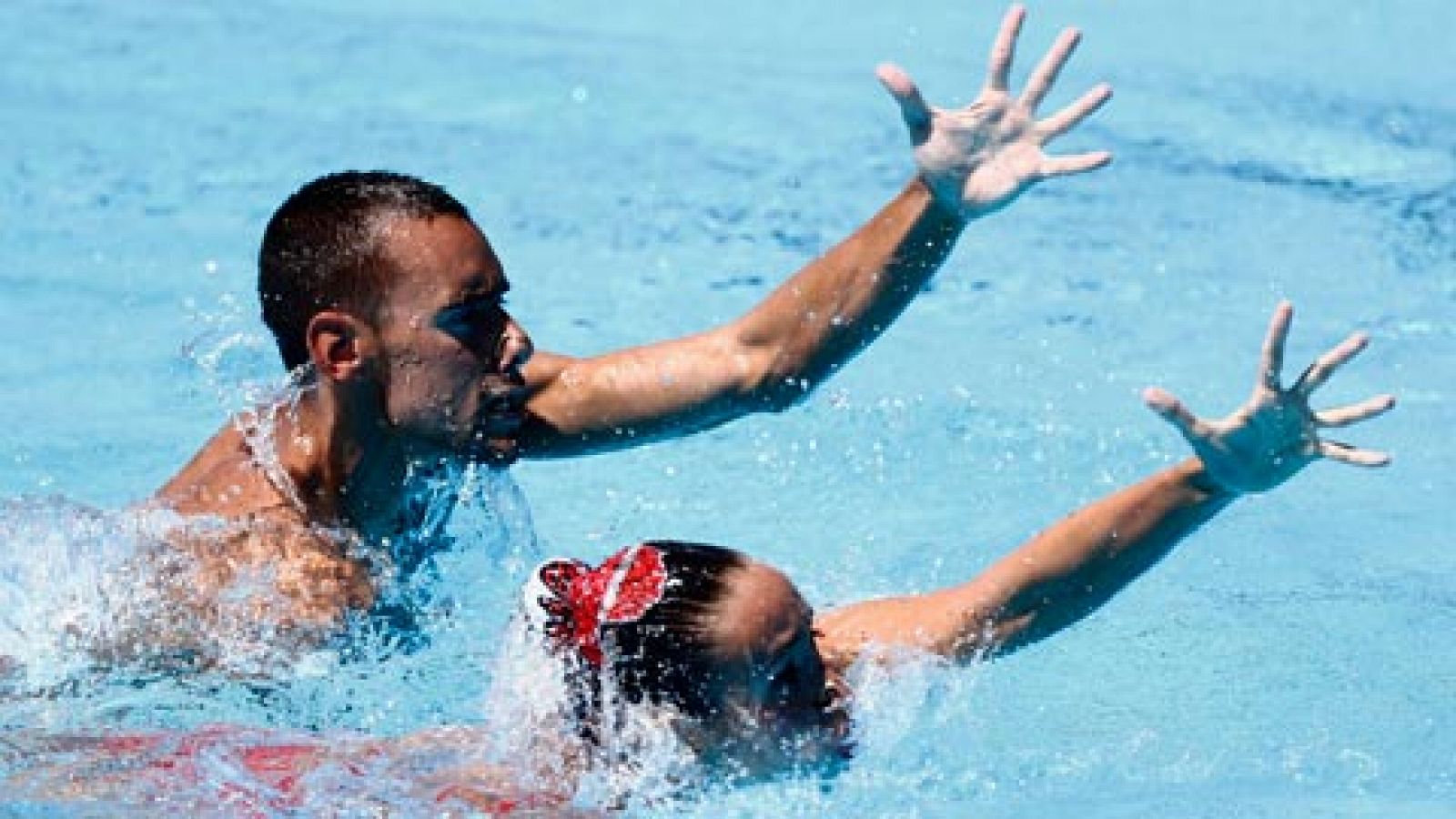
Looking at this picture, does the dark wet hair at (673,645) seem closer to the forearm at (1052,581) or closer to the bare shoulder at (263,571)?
the forearm at (1052,581)

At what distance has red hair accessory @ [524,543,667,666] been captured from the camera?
11.0ft

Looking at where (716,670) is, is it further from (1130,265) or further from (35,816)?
(1130,265)

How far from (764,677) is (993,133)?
3.61 ft

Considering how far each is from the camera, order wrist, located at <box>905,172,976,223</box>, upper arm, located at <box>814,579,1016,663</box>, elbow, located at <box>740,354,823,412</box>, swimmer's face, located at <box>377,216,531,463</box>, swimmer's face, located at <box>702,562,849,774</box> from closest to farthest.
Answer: swimmer's face, located at <box>702,562,849,774</box> → upper arm, located at <box>814,579,1016,663</box> → swimmer's face, located at <box>377,216,531,463</box> → wrist, located at <box>905,172,976,223</box> → elbow, located at <box>740,354,823,412</box>

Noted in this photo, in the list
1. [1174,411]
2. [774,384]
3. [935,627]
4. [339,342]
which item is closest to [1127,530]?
[1174,411]

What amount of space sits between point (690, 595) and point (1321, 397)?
3.21m

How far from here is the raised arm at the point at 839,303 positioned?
13.0 ft

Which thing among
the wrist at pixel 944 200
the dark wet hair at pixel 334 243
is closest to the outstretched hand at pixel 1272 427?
the wrist at pixel 944 200

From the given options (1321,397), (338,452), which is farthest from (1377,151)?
(338,452)

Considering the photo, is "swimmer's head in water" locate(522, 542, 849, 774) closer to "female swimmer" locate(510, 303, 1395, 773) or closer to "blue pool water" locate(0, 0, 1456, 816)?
"female swimmer" locate(510, 303, 1395, 773)

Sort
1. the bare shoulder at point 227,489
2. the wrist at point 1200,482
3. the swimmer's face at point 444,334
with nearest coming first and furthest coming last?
1. the wrist at point 1200,482
2. the swimmer's face at point 444,334
3. the bare shoulder at point 227,489

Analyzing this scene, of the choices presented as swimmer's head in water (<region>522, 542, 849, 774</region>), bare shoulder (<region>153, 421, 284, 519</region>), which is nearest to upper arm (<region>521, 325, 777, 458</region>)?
bare shoulder (<region>153, 421, 284, 519</region>)

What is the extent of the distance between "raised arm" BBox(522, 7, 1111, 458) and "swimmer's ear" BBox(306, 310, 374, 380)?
507mm

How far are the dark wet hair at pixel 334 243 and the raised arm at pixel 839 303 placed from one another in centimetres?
55
